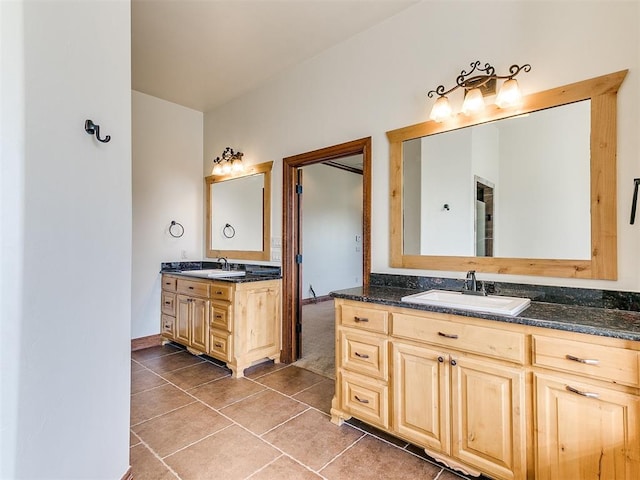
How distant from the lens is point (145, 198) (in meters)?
3.88

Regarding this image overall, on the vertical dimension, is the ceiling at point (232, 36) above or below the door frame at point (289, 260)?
above

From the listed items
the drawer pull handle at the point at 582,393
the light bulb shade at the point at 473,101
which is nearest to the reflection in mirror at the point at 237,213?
the light bulb shade at the point at 473,101

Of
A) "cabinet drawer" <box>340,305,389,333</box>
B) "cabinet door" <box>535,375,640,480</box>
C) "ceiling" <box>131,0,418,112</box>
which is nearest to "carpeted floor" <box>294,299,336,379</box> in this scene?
"cabinet drawer" <box>340,305,389,333</box>

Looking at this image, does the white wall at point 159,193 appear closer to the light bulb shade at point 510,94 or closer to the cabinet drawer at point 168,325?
the cabinet drawer at point 168,325

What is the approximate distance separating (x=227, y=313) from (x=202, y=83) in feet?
8.15

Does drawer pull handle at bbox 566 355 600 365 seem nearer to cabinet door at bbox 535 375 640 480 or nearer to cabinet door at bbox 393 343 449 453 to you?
cabinet door at bbox 535 375 640 480

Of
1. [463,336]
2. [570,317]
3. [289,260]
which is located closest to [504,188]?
[570,317]

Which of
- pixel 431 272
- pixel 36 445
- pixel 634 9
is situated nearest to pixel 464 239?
pixel 431 272

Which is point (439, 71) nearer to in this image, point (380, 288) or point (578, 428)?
point (380, 288)

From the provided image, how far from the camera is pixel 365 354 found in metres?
2.03

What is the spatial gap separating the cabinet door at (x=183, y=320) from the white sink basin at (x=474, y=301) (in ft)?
8.28

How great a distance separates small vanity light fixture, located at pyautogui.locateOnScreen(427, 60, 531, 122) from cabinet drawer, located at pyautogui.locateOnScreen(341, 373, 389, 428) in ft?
5.81

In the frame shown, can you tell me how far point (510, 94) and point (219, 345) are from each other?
119 inches

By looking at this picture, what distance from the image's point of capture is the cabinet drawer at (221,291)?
3.03 metres
